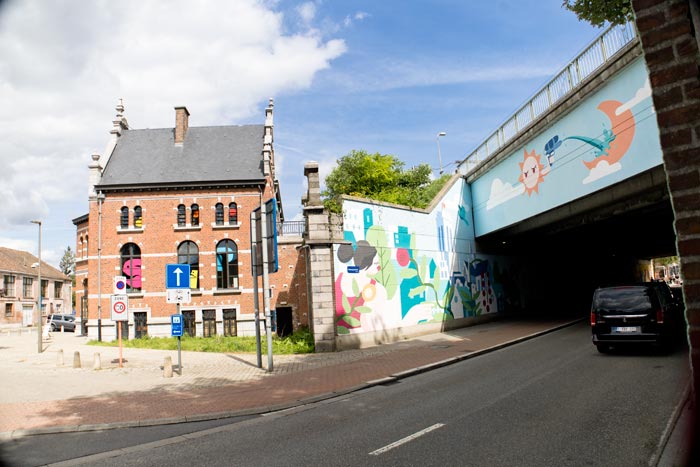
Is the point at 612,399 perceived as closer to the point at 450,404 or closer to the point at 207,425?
the point at 450,404

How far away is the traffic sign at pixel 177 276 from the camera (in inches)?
509

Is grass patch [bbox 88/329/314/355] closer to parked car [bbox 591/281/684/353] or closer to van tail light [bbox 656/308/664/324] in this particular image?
parked car [bbox 591/281/684/353]

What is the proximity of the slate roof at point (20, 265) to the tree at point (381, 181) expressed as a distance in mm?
41747

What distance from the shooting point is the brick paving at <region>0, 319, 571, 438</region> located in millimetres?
7941

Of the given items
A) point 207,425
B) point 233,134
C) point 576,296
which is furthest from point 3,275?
point 576,296

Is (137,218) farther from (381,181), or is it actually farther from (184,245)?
(381,181)

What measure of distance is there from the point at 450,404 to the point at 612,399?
266 centimetres

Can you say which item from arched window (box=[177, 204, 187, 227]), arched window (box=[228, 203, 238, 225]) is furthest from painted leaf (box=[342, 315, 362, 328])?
arched window (box=[177, 204, 187, 227])

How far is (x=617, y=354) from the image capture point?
11469mm

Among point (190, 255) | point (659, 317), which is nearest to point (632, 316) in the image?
point (659, 317)

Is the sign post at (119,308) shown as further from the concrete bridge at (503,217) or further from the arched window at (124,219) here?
the arched window at (124,219)

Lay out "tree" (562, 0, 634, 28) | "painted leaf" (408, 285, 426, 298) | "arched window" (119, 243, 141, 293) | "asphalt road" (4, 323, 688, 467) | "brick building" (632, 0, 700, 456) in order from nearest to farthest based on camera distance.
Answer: "brick building" (632, 0, 700, 456) < "asphalt road" (4, 323, 688, 467) < "tree" (562, 0, 634, 28) < "painted leaf" (408, 285, 426, 298) < "arched window" (119, 243, 141, 293)

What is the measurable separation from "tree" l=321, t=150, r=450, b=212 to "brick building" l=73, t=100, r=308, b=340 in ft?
34.4

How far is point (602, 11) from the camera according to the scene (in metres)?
11.0
